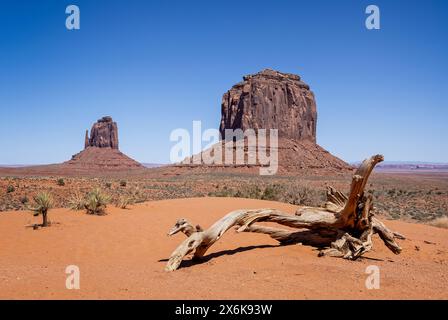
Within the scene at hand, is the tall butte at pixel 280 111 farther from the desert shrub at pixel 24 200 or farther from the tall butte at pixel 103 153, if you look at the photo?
the desert shrub at pixel 24 200

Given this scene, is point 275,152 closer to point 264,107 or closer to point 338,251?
point 264,107

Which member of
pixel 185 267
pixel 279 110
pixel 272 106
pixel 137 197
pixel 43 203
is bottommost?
pixel 137 197

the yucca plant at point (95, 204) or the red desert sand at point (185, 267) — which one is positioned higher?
the yucca plant at point (95, 204)

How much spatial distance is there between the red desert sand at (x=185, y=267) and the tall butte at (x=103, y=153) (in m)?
109

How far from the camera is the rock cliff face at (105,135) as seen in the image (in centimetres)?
13825

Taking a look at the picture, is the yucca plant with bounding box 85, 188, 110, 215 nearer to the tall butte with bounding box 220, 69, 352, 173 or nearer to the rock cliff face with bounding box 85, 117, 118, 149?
the tall butte with bounding box 220, 69, 352, 173

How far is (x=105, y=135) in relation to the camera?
139 meters

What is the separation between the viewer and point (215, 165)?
78438 mm

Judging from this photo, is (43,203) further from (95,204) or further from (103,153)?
(103,153)

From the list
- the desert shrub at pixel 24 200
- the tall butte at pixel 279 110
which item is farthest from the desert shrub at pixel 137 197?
the tall butte at pixel 279 110

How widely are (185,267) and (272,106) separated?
310ft

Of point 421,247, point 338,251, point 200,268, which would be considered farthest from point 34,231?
point 421,247

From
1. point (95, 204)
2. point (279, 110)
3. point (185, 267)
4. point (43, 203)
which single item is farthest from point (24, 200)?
point (279, 110)

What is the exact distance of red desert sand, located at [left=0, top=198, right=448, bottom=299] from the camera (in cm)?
478
